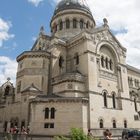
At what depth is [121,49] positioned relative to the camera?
40344mm

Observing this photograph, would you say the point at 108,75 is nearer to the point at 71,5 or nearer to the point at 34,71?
the point at 34,71

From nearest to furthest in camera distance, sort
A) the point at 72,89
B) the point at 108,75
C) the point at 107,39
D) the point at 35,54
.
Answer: the point at 72,89 → the point at 35,54 → the point at 108,75 → the point at 107,39

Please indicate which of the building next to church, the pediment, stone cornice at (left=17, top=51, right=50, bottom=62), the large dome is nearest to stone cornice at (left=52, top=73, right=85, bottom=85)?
the building next to church

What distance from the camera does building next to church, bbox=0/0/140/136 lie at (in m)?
27.3

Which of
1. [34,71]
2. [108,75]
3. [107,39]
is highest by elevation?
[107,39]

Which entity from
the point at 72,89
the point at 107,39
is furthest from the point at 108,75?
the point at 72,89

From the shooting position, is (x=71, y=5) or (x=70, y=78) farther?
(x=71, y=5)

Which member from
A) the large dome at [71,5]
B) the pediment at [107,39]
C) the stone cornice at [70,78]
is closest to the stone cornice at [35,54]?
the stone cornice at [70,78]

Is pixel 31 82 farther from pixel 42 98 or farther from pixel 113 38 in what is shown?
pixel 113 38

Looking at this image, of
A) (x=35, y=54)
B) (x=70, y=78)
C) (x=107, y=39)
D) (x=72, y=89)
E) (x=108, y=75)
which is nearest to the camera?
(x=72, y=89)

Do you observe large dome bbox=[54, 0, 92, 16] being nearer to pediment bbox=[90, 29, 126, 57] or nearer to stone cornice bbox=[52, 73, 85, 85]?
pediment bbox=[90, 29, 126, 57]

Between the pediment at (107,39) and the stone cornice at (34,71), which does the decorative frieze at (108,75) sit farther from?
the stone cornice at (34,71)

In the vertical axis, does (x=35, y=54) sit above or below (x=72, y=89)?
above

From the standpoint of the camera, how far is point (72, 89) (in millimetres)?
29656
